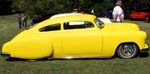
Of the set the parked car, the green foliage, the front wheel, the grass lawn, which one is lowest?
the parked car

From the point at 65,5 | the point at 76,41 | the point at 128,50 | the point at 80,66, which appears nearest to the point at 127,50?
the point at 128,50

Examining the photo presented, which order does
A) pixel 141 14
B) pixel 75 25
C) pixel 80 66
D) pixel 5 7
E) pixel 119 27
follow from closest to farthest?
pixel 80 66 < pixel 75 25 < pixel 119 27 < pixel 141 14 < pixel 5 7

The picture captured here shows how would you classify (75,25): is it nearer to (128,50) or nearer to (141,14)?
(128,50)

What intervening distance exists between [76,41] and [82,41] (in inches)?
7.2

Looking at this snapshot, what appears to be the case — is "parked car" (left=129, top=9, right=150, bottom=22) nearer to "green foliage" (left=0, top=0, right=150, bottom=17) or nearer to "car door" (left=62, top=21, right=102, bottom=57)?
"green foliage" (left=0, top=0, right=150, bottom=17)

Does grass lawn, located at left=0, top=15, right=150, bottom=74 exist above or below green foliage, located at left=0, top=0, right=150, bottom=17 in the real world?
below

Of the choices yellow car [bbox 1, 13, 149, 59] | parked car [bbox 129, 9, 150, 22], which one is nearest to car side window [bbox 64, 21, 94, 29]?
yellow car [bbox 1, 13, 149, 59]

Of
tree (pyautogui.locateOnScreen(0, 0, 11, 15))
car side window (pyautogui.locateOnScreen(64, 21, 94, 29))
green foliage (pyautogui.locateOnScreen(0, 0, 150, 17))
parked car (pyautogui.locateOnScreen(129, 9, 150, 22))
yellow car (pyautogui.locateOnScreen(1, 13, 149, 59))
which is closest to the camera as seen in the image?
yellow car (pyautogui.locateOnScreen(1, 13, 149, 59))

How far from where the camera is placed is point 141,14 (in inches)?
1693

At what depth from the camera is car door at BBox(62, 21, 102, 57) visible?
12688mm

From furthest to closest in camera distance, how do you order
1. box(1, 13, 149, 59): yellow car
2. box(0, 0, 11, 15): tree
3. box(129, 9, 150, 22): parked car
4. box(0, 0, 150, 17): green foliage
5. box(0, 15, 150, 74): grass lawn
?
1. box(0, 0, 11, 15): tree
2. box(129, 9, 150, 22): parked car
3. box(0, 0, 150, 17): green foliage
4. box(1, 13, 149, 59): yellow car
5. box(0, 15, 150, 74): grass lawn

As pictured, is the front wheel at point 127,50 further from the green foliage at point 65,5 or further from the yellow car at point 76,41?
the green foliage at point 65,5

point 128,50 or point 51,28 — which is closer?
point 128,50

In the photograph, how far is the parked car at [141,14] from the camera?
137 ft
